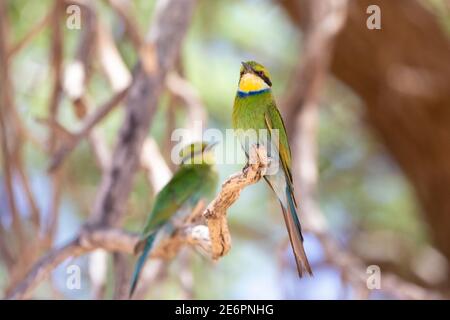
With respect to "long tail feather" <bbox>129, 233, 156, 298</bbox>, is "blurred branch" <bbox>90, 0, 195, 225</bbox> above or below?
above

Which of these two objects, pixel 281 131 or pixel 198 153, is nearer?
pixel 281 131

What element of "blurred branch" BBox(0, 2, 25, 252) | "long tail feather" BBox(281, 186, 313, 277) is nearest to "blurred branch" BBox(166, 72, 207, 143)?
"blurred branch" BBox(0, 2, 25, 252)

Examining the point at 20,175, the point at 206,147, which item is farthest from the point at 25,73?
the point at 206,147

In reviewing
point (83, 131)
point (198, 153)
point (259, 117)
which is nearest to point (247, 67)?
point (259, 117)

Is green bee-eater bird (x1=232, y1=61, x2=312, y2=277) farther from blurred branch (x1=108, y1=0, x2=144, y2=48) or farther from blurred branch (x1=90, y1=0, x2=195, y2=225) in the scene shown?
blurred branch (x1=108, y1=0, x2=144, y2=48)

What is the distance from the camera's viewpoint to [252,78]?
7.80ft

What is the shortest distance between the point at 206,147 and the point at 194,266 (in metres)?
1.95

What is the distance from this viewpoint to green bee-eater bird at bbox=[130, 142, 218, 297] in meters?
2.58

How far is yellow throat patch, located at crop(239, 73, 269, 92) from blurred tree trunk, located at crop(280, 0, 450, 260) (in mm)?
1847

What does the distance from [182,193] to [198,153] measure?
19 cm

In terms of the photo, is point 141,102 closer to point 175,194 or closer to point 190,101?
point 175,194

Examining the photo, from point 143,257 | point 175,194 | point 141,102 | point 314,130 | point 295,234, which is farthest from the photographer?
point 314,130
